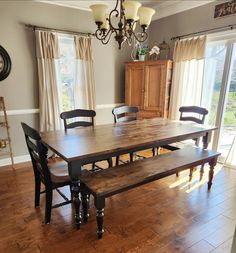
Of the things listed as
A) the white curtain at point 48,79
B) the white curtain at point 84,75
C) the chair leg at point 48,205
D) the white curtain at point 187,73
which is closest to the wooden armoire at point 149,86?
the white curtain at point 187,73

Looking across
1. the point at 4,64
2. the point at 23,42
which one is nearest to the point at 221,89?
the point at 23,42

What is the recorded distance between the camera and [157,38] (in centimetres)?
435

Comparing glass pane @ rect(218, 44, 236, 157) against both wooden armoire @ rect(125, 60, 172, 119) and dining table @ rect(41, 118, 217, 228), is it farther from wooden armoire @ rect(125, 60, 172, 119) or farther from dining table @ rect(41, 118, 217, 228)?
wooden armoire @ rect(125, 60, 172, 119)

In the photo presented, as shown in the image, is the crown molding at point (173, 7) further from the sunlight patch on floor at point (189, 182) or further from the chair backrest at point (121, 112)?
the sunlight patch on floor at point (189, 182)

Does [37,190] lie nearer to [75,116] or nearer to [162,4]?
[75,116]

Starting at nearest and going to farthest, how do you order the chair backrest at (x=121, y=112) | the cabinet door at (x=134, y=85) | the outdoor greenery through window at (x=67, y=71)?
the chair backrest at (x=121, y=112), the outdoor greenery through window at (x=67, y=71), the cabinet door at (x=134, y=85)

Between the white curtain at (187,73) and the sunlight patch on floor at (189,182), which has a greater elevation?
the white curtain at (187,73)

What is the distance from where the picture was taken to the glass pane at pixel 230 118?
10.7 feet

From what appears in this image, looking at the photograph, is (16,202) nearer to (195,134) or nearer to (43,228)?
(43,228)

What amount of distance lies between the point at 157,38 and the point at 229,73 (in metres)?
1.78

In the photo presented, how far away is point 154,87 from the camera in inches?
157

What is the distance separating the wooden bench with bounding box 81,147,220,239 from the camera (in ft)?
5.59

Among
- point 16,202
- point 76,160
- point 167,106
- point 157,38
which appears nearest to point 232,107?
point 167,106

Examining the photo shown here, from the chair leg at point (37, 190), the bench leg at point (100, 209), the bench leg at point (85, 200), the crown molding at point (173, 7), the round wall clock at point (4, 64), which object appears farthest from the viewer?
the crown molding at point (173, 7)
